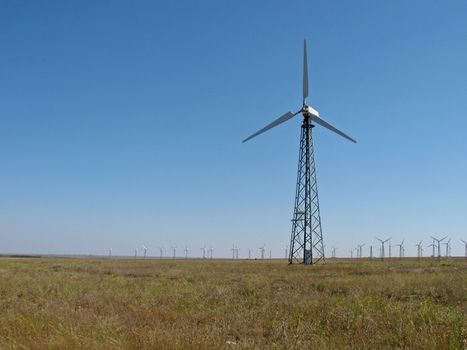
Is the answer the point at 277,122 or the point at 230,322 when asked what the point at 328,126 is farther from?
the point at 230,322

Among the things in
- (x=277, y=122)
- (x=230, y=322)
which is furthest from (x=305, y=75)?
(x=230, y=322)

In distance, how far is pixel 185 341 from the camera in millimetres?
8055

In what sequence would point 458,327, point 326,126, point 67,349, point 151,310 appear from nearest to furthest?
1. point 67,349
2. point 458,327
3. point 151,310
4. point 326,126

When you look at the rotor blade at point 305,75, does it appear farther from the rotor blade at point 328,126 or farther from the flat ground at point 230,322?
the flat ground at point 230,322

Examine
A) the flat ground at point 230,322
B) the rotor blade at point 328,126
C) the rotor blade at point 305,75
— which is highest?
the rotor blade at point 305,75

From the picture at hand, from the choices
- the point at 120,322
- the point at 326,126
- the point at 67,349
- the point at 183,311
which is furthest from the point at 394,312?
the point at 326,126

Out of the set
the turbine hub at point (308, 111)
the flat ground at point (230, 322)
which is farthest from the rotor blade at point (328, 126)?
the flat ground at point (230, 322)

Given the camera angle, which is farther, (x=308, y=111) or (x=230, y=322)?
(x=308, y=111)

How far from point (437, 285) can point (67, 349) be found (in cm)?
1762

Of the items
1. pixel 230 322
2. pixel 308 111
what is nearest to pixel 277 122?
pixel 308 111

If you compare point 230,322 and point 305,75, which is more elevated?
point 305,75

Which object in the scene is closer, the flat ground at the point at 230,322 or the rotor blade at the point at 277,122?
the flat ground at the point at 230,322

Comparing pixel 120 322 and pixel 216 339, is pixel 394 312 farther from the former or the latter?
pixel 120 322

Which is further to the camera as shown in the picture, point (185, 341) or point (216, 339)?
point (216, 339)
